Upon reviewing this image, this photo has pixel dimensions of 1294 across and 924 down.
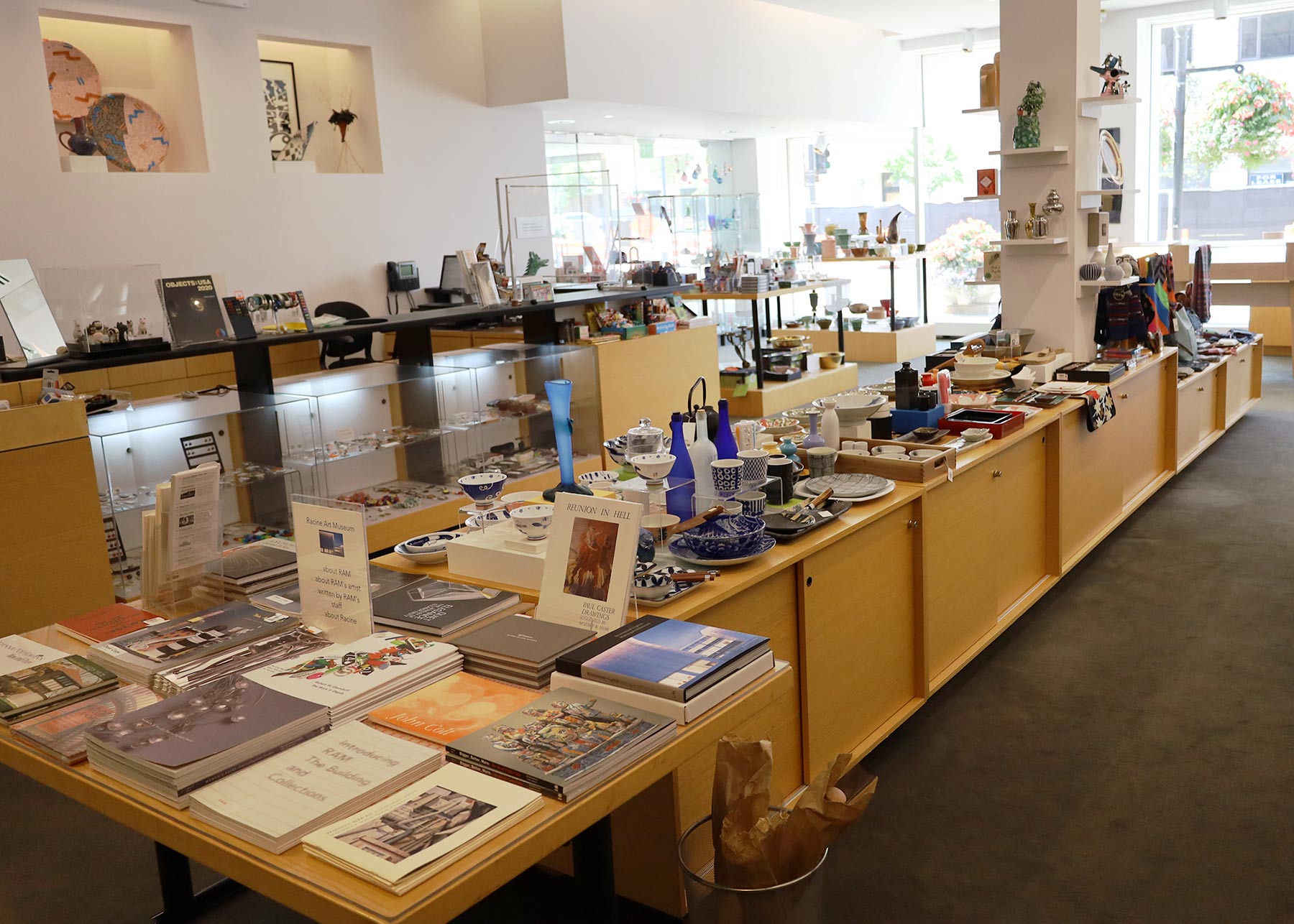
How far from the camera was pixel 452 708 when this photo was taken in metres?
1.82

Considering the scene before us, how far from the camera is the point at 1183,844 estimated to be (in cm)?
261

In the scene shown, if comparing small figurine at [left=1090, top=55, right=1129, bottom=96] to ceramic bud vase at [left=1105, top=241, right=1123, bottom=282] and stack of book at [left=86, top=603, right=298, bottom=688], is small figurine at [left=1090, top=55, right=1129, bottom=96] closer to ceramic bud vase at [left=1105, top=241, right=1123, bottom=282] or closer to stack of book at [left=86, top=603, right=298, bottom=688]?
ceramic bud vase at [left=1105, top=241, right=1123, bottom=282]

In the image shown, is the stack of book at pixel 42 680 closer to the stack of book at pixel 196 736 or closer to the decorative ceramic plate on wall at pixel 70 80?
the stack of book at pixel 196 736

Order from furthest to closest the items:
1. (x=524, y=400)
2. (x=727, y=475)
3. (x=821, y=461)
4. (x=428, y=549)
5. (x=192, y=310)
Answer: (x=524, y=400) → (x=192, y=310) → (x=821, y=461) → (x=727, y=475) → (x=428, y=549)

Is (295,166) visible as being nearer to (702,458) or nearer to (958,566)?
(702,458)

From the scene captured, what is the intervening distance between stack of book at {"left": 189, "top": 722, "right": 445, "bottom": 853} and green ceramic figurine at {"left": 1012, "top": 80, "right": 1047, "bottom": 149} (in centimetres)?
462

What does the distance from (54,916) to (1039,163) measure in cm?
512

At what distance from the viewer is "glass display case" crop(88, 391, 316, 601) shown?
14.0 feet

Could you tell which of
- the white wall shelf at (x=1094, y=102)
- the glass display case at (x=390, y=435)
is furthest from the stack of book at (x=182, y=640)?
the white wall shelf at (x=1094, y=102)

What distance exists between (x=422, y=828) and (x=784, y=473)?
1.84 m

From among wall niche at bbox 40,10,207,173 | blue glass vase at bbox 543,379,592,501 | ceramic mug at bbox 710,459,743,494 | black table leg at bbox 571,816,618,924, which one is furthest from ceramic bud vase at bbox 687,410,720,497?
wall niche at bbox 40,10,207,173

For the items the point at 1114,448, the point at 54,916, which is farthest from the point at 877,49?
the point at 54,916

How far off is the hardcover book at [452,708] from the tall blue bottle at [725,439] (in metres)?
1.30

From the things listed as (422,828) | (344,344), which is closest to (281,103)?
(344,344)
